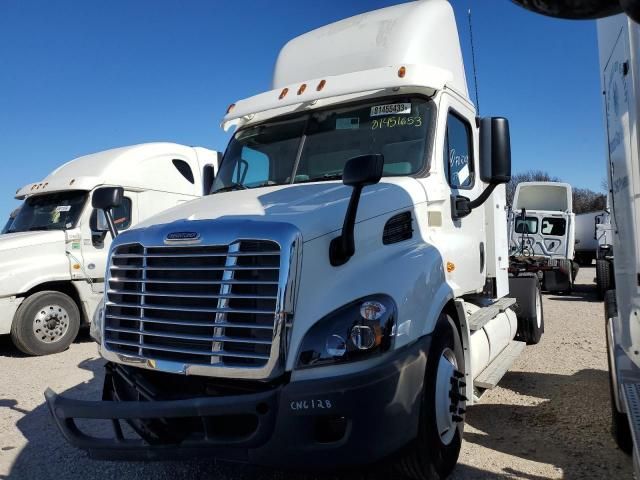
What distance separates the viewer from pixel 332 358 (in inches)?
101

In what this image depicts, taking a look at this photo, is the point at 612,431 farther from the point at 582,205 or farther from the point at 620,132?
the point at 582,205

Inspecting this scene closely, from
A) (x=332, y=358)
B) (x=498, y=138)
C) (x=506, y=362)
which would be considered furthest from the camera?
(x=506, y=362)

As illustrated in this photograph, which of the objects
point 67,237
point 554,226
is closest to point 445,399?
point 67,237

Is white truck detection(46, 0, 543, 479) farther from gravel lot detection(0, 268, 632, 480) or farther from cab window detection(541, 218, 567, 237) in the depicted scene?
cab window detection(541, 218, 567, 237)

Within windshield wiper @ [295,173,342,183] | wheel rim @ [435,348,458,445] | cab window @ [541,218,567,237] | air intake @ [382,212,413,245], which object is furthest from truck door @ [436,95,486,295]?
cab window @ [541,218,567,237]

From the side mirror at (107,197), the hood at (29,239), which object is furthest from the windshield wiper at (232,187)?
the hood at (29,239)

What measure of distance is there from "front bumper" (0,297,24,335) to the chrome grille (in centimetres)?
506

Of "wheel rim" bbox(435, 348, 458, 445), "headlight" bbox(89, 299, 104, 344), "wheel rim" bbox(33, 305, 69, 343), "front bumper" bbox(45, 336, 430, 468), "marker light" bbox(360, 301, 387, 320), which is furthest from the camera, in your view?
"wheel rim" bbox(33, 305, 69, 343)

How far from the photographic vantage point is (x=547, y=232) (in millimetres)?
15609

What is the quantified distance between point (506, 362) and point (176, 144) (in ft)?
23.6

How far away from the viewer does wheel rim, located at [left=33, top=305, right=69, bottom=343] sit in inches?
299

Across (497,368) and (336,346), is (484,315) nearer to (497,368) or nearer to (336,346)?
(497,368)

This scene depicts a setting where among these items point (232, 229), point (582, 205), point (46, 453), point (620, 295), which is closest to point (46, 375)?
point (46, 453)

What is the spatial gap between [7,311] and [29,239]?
3.51 feet
